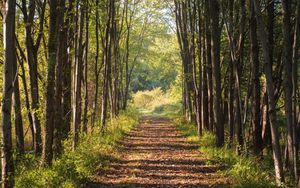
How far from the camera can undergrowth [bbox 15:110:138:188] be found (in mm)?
8391

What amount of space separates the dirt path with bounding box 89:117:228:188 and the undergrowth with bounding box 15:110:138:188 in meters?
0.40

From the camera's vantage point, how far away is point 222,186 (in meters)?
9.77

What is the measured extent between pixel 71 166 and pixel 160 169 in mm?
3274

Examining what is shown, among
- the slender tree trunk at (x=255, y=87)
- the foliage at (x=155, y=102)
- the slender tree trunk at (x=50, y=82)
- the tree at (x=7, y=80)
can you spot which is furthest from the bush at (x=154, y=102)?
the tree at (x=7, y=80)

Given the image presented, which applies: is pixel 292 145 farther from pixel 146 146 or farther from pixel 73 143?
pixel 146 146

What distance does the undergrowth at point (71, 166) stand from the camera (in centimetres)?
839

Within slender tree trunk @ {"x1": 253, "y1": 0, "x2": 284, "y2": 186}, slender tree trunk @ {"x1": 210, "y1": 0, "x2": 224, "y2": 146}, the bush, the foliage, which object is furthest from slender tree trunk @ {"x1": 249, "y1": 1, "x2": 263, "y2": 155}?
the bush

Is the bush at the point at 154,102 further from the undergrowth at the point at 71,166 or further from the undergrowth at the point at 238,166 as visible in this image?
the undergrowth at the point at 71,166

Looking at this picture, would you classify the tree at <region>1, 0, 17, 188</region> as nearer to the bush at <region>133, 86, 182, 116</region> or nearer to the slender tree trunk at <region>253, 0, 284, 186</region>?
the slender tree trunk at <region>253, 0, 284, 186</region>

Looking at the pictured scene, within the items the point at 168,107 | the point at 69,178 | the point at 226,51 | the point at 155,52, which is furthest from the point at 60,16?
the point at 168,107

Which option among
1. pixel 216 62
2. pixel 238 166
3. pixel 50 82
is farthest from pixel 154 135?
pixel 50 82

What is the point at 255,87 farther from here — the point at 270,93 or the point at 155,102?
the point at 155,102

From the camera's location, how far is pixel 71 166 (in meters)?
9.85

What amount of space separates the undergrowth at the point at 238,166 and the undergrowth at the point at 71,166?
332 centimetres
